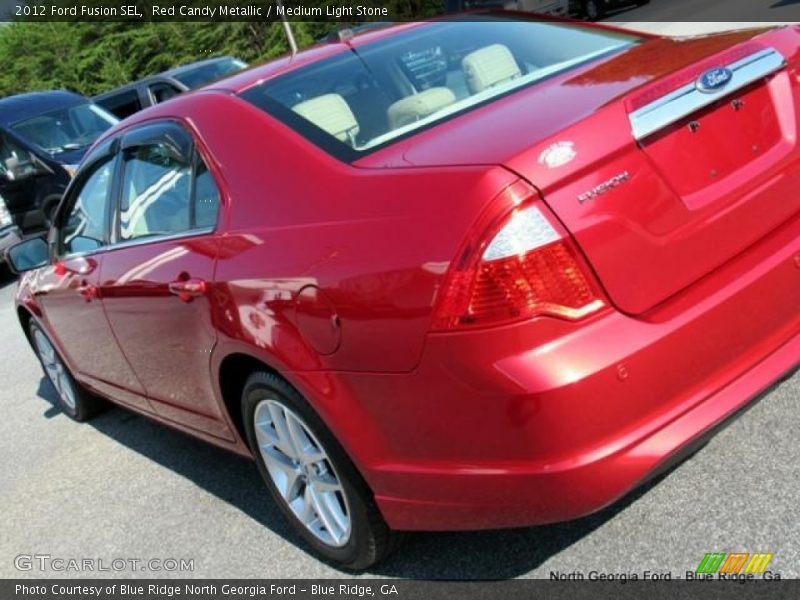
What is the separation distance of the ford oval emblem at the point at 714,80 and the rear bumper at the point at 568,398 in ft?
1.57

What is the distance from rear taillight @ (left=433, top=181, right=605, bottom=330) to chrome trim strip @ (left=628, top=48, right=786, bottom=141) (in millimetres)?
387

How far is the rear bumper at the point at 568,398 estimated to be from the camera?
7.65 feet

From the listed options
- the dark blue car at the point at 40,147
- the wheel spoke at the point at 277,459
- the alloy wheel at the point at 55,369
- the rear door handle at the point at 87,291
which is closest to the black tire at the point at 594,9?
the dark blue car at the point at 40,147

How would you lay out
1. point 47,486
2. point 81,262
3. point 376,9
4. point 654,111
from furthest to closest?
1. point 376,9
2. point 47,486
3. point 81,262
4. point 654,111

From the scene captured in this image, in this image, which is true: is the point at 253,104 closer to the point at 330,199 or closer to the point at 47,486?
the point at 330,199

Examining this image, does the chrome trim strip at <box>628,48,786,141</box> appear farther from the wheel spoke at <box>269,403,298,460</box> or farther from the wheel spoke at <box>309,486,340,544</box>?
the wheel spoke at <box>309,486,340,544</box>

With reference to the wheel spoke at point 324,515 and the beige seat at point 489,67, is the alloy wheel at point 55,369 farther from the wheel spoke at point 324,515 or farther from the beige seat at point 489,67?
the beige seat at point 489,67

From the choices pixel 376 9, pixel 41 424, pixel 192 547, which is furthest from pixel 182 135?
pixel 376 9

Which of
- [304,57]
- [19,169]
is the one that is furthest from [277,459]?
[19,169]

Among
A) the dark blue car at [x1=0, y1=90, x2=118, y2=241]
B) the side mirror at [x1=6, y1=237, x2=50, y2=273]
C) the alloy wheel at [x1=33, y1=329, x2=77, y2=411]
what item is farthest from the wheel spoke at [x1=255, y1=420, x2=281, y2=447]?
the dark blue car at [x1=0, y1=90, x2=118, y2=241]

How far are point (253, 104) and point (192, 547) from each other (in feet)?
5.79

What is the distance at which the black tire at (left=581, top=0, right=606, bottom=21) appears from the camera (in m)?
25.4

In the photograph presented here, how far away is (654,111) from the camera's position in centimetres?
251

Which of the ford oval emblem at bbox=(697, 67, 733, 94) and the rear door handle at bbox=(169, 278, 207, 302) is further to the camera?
the rear door handle at bbox=(169, 278, 207, 302)
